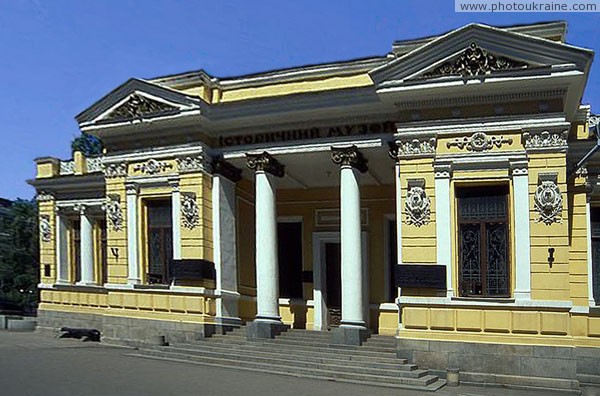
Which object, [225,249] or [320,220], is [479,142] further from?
[225,249]

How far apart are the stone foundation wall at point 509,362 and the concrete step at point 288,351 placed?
0.49 metres

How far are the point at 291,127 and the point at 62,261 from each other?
33.9 ft

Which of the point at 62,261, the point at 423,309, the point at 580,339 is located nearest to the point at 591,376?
the point at 580,339

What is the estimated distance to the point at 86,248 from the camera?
65.5ft

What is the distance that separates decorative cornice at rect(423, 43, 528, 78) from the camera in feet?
39.6

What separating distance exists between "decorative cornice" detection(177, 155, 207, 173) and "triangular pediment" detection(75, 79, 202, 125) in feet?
3.81

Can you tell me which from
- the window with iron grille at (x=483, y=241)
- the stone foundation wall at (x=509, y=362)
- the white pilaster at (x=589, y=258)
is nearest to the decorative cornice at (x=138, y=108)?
the window with iron grille at (x=483, y=241)

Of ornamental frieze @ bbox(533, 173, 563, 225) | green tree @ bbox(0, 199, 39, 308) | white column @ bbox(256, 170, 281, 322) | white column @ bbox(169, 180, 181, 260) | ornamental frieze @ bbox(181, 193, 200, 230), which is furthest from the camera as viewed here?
green tree @ bbox(0, 199, 39, 308)

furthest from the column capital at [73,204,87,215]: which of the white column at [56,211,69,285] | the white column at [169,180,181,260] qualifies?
the white column at [169,180,181,260]

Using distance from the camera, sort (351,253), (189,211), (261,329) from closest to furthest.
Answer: (351,253), (261,329), (189,211)

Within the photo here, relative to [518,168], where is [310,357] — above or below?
below

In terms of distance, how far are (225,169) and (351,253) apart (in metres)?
4.02

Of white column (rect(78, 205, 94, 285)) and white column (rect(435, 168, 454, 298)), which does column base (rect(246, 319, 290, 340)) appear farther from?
white column (rect(78, 205, 94, 285))

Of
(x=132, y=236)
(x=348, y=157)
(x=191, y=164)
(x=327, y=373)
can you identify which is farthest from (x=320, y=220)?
(x=327, y=373)
